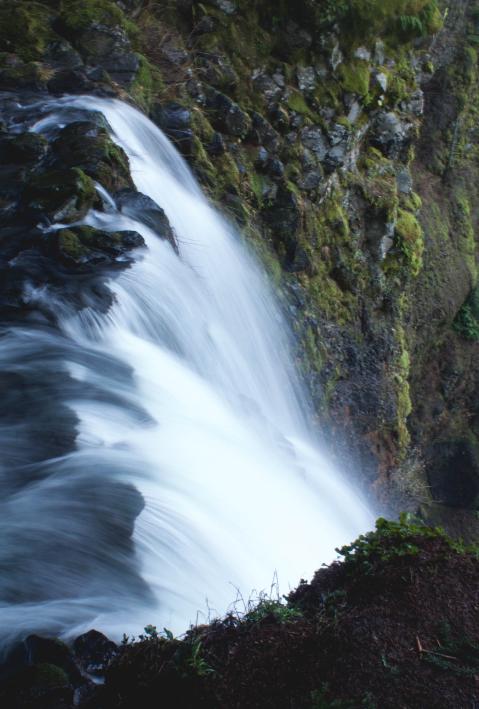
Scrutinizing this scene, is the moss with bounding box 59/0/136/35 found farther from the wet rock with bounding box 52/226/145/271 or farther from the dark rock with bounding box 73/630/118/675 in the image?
the dark rock with bounding box 73/630/118/675

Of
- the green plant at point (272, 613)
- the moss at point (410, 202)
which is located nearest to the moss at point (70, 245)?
the green plant at point (272, 613)

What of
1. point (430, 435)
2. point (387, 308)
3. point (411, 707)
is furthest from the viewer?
point (430, 435)

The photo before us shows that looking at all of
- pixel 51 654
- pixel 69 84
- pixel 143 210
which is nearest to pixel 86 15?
pixel 69 84

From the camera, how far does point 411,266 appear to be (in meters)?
11.8

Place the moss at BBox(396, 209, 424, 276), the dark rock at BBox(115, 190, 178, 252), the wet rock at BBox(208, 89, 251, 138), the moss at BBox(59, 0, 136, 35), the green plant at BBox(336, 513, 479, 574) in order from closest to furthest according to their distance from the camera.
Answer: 1. the green plant at BBox(336, 513, 479, 574)
2. the dark rock at BBox(115, 190, 178, 252)
3. the moss at BBox(59, 0, 136, 35)
4. the wet rock at BBox(208, 89, 251, 138)
5. the moss at BBox(396, 209, 424, 276)

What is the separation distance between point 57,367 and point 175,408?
846 millimetres

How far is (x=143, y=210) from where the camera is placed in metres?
6.64

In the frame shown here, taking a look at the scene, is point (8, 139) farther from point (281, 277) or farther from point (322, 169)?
point (322, 169)

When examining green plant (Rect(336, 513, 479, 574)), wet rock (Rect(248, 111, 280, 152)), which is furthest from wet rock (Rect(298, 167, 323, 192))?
green plant (Rect(336, 513, 479, 574))

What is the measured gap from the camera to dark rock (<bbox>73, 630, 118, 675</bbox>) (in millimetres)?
2771

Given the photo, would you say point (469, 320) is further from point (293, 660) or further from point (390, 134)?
point (293, 660)

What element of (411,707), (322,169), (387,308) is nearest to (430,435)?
(387,308)

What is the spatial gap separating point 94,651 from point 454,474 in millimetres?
14838

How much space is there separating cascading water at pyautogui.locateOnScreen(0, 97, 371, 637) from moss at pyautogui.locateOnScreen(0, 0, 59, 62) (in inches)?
37.5
